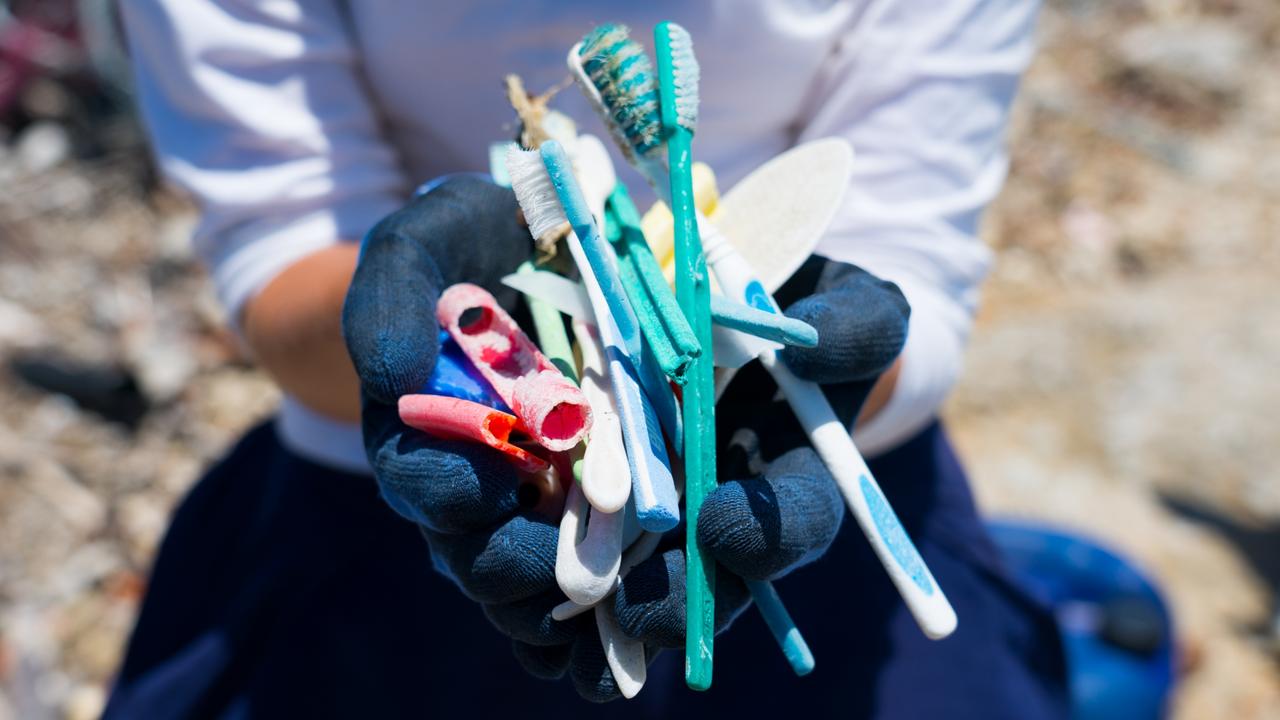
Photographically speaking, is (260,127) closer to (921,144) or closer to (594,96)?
(594,96)

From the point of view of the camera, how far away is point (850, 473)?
0.45 meters

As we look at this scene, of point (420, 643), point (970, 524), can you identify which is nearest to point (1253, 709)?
point (970, 524)

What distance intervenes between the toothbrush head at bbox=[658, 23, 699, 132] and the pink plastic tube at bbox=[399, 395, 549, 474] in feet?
0.52

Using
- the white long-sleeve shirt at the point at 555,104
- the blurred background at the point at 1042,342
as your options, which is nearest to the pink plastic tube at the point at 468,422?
the white long-sleeve shirt at the point at 555,104

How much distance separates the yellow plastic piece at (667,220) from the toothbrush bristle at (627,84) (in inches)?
2.1

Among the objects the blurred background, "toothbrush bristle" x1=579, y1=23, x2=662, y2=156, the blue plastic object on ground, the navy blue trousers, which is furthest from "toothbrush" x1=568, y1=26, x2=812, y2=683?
the blurred background

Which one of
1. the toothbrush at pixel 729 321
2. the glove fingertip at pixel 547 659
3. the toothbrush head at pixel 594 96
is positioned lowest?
the glove fingertip at pixel 547 659

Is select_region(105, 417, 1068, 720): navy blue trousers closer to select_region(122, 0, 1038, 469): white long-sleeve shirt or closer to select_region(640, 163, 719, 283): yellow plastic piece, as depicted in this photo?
select_region(122, 0, 1038, 469): white long-sleeve shirt

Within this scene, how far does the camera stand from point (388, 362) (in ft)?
1.48

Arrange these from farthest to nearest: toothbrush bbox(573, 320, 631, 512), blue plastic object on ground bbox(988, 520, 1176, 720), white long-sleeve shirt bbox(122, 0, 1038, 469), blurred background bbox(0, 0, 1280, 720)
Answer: blurred background bbox(0, 0, 1280, 720), blue plastic object on ground bbox(988, 520, 1176, 720), white long-sleeve shirt bbox(122, 0, 1038, 469), toothbrush bbox(573, 320, 631, 512)

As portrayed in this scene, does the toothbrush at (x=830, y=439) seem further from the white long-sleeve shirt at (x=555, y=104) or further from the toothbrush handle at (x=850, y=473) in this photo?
the white long-sleeve shirt at (x=555, y=104)

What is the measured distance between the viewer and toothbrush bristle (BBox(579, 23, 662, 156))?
0.46 meters

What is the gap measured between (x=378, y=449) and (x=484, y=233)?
0.14 metres

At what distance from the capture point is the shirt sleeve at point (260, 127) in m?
0.65
